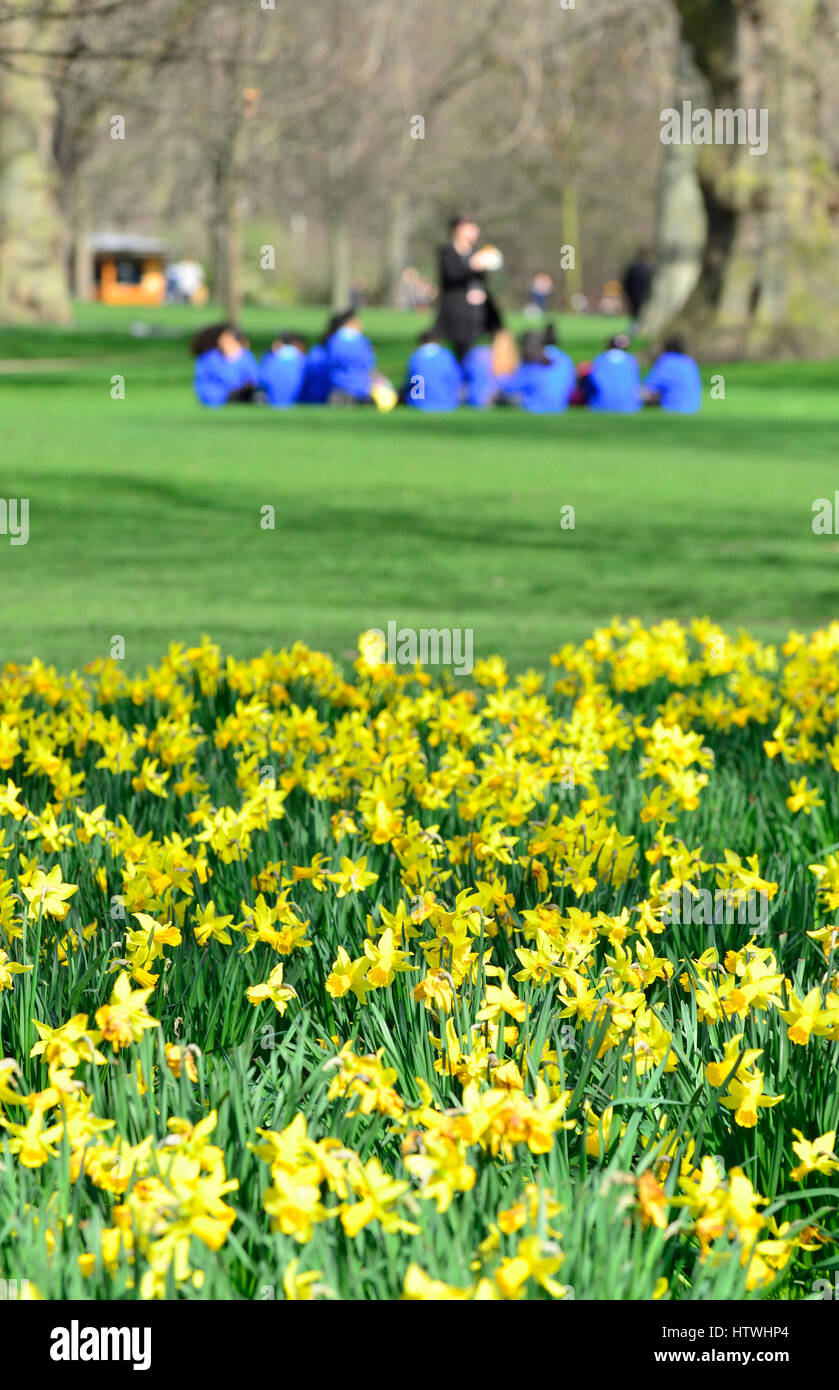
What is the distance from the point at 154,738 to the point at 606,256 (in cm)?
7927

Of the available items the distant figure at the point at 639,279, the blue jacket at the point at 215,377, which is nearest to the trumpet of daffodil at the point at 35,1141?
the blue jacket at the point at 215,377

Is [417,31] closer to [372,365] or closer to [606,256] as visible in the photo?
[606,256]

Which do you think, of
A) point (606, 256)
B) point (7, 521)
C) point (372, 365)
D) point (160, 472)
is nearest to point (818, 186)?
point (372, 365)

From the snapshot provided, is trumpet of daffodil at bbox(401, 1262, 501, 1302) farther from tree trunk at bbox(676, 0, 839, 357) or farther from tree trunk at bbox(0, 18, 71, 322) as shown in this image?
tree trunk at bbox(0, 18, 71, 322)

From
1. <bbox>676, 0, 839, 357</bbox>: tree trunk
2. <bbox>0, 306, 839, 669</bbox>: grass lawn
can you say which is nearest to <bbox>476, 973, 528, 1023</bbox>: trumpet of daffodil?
<bbox>0, 306, 839, 669</bbox>: grass lawn

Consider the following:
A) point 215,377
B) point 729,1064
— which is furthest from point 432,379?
point 729,1064

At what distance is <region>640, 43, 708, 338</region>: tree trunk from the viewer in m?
33.5

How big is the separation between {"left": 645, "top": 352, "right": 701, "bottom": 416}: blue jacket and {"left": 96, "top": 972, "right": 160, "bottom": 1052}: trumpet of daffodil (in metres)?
18.2

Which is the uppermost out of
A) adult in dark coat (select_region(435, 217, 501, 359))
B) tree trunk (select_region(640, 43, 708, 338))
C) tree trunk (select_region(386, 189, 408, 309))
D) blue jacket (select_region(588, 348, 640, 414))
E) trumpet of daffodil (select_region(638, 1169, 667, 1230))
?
tree trunk (select_region(386, 189, 408, 309))

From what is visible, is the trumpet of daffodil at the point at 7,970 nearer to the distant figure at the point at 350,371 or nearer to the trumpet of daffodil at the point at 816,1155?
the trumpet of daffodil at the point at 816,1155

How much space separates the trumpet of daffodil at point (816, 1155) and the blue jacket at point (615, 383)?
1808 centimetres

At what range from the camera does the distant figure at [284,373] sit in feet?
69.0

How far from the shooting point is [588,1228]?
2.18 metres
